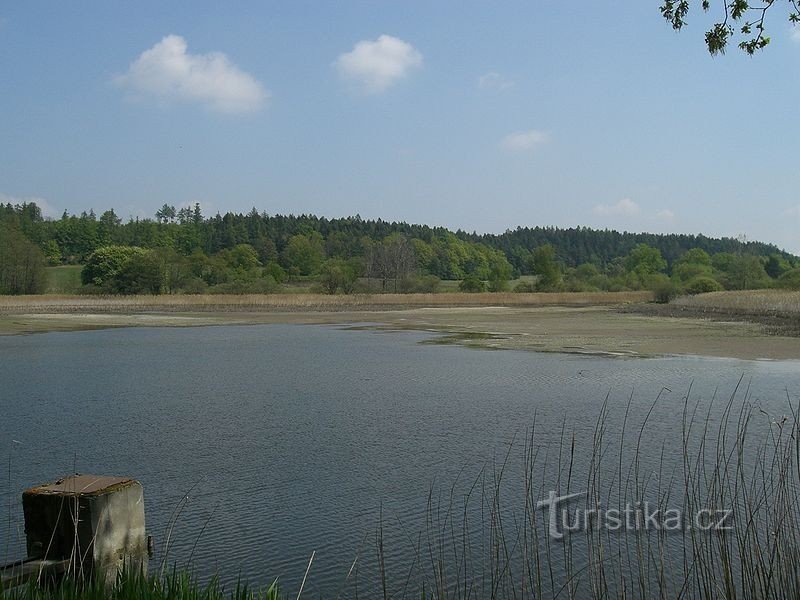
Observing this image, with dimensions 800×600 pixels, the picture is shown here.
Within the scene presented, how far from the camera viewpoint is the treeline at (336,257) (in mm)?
68000

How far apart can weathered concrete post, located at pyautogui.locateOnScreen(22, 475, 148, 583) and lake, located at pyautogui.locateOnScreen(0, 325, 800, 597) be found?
907mm

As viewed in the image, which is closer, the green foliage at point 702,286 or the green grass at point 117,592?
the green grass at point 117,592

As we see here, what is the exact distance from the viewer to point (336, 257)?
103 m

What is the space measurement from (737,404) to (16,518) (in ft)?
30.0

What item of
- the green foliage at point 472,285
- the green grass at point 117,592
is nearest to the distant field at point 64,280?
the green foliage at point 472,285

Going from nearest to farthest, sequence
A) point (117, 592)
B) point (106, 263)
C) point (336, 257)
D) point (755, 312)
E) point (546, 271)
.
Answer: point (117, 592), point (755, 312), point (106, 263), point (546, 271), point (336, 257)

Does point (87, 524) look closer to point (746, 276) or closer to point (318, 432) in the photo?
point (318, 432)

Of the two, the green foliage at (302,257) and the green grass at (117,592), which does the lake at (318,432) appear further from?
the green foliage at (302,257)

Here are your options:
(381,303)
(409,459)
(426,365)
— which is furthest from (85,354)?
(381,303)

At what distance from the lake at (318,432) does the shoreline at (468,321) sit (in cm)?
379

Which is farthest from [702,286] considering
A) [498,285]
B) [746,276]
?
[498,285]

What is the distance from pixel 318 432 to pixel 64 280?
77.6 m

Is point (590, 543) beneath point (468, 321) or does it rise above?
above

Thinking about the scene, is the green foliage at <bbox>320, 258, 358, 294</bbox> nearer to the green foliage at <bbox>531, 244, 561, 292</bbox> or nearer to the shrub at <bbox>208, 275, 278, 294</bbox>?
the shrub at <bbox>208, 275, 278, 294</bbox>
